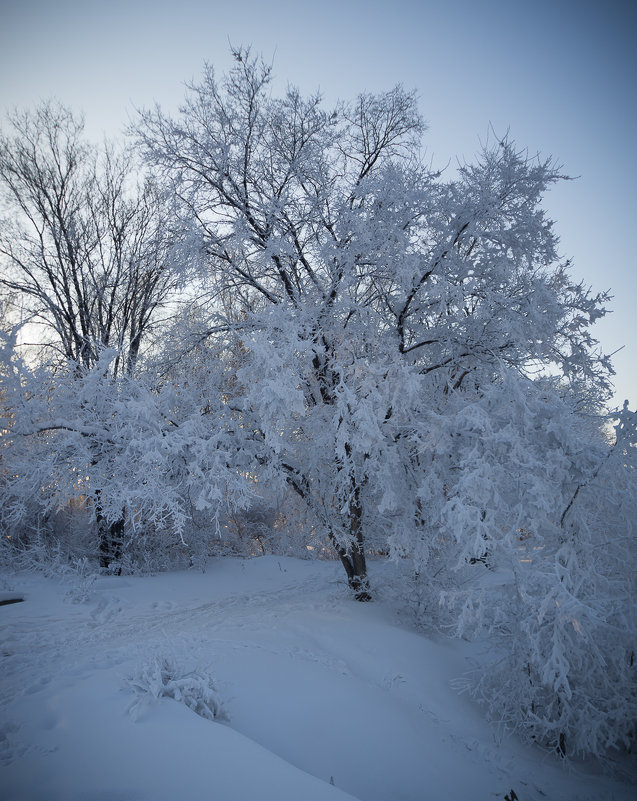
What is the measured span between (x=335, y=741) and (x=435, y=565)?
422cm

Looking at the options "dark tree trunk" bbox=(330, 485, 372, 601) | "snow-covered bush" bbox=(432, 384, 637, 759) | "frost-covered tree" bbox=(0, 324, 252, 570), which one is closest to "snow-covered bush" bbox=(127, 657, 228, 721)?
"frost-covered tree" bbox=(0, 324, 252, 570)

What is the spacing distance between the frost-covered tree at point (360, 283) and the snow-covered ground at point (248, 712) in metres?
1.95

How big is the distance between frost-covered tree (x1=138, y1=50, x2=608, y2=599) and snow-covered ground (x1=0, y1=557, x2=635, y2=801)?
195 cm

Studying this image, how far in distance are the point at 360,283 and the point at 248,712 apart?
6988 mm

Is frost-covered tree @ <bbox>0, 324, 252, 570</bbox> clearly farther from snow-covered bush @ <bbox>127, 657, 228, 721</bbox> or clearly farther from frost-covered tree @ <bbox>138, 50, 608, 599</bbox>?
snow-covered bush @ <bbox>127, 657, 228, 721</bbox>

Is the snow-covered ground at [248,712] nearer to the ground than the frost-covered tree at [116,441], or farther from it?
nearer to the ground

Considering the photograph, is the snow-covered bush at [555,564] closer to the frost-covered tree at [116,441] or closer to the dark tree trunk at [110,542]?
the frost-covered tree at [116,441]

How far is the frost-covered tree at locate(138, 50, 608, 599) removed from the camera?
679cm

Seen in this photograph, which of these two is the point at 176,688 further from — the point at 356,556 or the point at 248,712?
the point at 356,556

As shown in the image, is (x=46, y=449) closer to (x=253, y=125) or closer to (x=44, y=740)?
(x=44, y=740)

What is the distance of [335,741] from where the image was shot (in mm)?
4035

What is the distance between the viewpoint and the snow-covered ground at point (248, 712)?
2754 millimetres

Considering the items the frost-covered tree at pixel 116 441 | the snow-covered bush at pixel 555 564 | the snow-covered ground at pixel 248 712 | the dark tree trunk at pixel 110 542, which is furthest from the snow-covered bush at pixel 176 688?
the dark tree trunk at pixel 110 542

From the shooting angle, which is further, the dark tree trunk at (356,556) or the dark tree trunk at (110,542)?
the dark tree trunk at (110,542)
